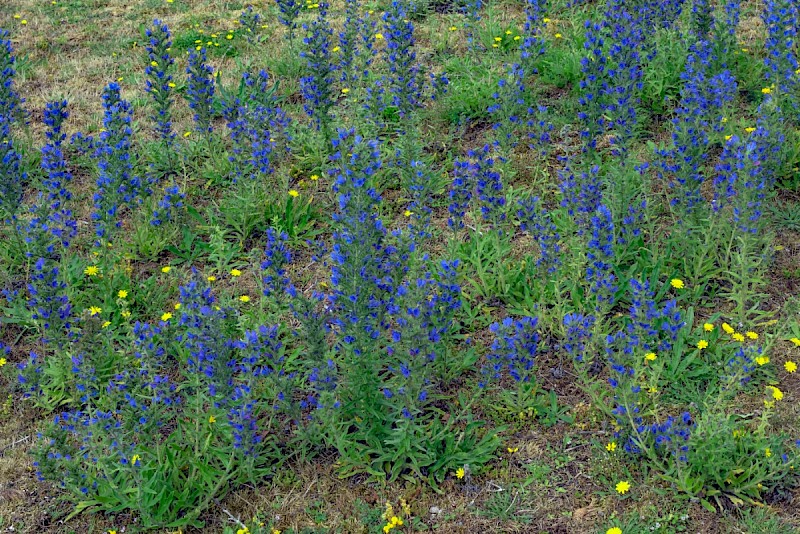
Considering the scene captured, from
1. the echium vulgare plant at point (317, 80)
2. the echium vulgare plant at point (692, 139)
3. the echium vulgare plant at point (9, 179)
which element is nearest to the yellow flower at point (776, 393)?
the echium vulgare plant at point (692, 139)

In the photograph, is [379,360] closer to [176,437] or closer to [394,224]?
[176,437]

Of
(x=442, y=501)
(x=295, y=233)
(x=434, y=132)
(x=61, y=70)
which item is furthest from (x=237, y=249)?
(x=61, y=70)

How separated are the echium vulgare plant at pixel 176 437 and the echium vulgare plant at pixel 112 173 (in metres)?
1.08

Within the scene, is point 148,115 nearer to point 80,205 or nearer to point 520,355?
point 80,205

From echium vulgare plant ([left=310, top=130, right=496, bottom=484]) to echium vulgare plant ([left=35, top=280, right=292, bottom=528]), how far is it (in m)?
0.33

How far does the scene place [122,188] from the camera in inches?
191

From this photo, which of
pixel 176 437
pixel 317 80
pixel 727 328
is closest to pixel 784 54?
pixel 727 328

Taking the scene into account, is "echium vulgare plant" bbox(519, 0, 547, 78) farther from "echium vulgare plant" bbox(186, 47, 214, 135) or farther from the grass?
"echium vulgare plant" bbox(186, 47, 214, 135)

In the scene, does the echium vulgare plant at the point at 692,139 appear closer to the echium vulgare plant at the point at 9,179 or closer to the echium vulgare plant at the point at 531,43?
the echium vulgare plant at the point at 531,43

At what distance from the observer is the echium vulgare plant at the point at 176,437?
350 cm

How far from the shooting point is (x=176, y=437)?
380 centimetres

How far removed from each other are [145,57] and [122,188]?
317 centimetres

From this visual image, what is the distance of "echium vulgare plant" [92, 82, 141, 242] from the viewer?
15.3ft

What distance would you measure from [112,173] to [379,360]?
6.61ft
